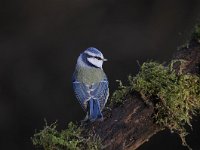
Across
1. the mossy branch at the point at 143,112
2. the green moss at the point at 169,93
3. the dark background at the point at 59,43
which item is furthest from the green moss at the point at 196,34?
the dark background at the point at 59,43

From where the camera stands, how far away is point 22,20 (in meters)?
7.55

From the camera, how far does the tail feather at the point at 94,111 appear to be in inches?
146

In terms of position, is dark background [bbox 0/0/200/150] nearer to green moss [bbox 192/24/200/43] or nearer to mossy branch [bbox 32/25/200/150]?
green moss [bbox 192/24/200/43]

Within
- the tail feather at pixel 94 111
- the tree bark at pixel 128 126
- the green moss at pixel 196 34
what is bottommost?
the tree bark at pixel 128 126

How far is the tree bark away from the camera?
352 cm

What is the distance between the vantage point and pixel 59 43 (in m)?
7.51

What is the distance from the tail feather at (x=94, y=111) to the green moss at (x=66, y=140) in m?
0.20

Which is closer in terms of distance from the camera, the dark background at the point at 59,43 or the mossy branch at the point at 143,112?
the mossy branch at the point at 143,112

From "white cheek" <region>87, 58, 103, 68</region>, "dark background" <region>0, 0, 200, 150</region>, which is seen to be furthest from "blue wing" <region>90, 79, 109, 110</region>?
"dark background" <region>0, 0, 200, 150</region>

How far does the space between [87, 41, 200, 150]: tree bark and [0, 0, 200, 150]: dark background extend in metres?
3.63

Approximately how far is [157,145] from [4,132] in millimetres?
1858

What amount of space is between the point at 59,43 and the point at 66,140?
411 centimetres

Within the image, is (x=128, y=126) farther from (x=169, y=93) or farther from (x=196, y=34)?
(x=196, y=34)

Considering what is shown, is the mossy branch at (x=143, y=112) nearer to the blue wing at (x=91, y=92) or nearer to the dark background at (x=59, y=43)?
the blue wing at (x=91, y=92)
